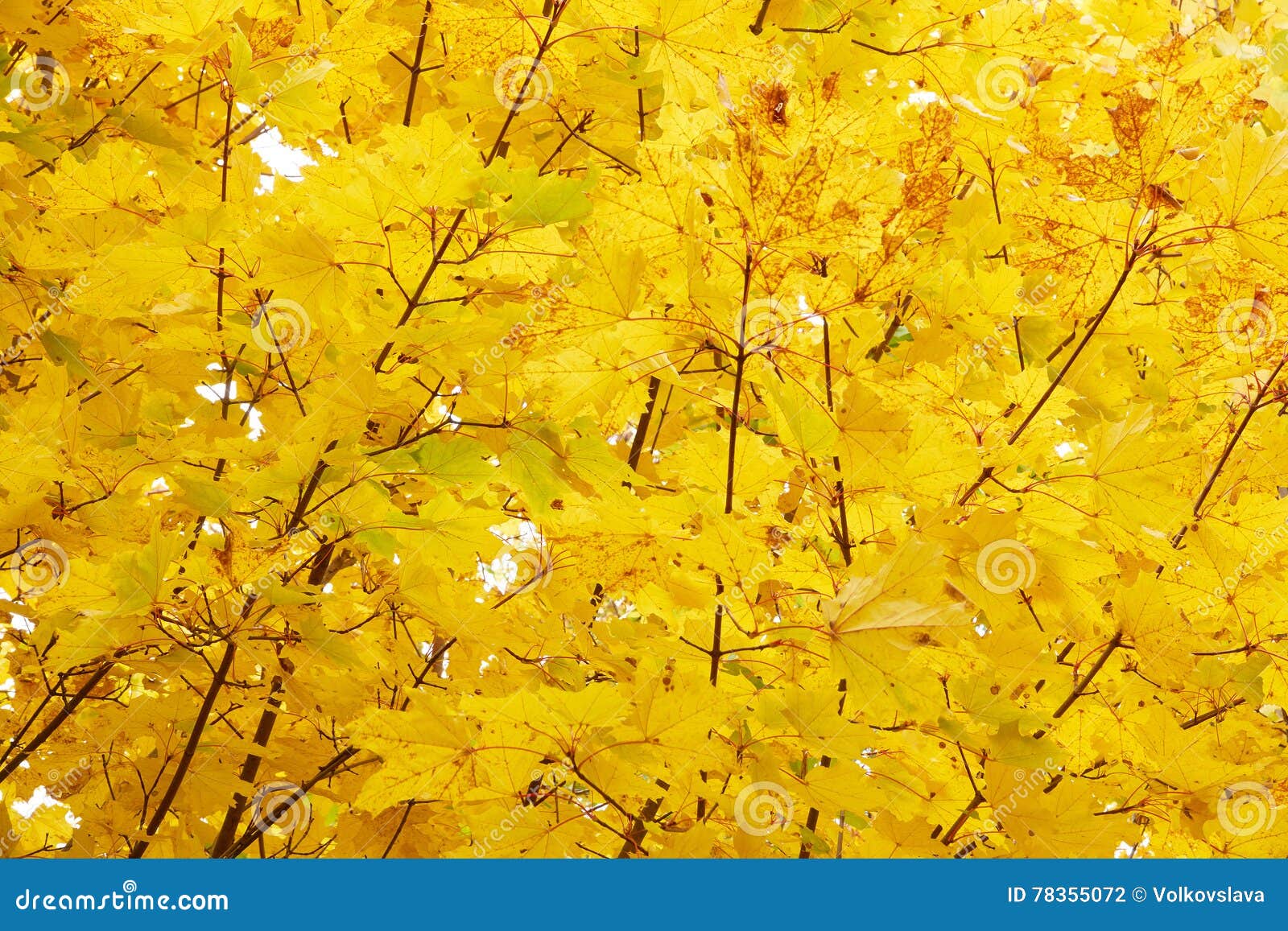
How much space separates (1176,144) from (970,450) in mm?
511

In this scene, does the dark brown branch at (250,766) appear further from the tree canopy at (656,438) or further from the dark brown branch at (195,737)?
the dark brown branch at (195,737)

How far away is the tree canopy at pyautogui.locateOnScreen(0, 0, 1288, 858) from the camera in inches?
50.0

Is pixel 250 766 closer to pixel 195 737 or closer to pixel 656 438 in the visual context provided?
pixel 195 737

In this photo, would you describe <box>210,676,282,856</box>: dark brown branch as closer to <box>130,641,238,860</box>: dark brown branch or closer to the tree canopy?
the tree canopy

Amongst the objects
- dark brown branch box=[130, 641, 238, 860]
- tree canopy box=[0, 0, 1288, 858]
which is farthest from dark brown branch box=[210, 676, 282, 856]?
dark brown branch box=[130, 641, 238, 860]

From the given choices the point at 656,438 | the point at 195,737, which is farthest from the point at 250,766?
the point at 656,438

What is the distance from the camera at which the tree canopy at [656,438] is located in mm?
1270

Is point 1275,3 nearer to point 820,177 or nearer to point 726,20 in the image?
point 726,20

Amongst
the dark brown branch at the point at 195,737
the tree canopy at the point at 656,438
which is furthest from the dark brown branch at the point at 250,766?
the dark brown branch at the point at 195,737

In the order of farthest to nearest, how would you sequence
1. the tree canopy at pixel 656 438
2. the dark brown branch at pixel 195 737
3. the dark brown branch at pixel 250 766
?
the dark brown branch at pixel 250 766 → the dark brown branch at pixel 195 737 → the tree canopy at pixel 656 438

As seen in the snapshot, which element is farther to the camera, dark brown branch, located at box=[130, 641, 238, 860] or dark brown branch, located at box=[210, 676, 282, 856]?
dark brown branch, located at box=[210, 676, 282, 856]

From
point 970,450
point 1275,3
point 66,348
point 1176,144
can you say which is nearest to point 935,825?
point 970,450

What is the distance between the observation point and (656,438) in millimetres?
2137

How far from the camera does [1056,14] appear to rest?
2.33 meters
